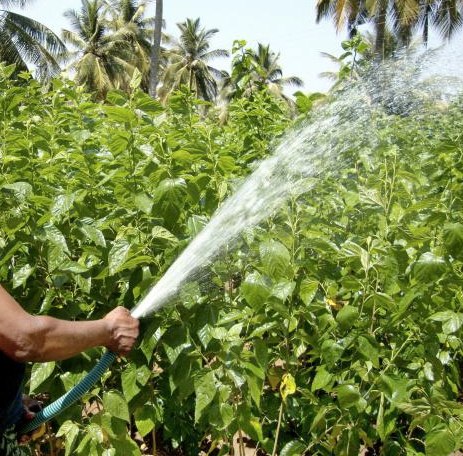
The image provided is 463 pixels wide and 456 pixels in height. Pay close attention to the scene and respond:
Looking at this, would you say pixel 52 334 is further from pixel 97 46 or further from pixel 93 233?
pixel 97 46

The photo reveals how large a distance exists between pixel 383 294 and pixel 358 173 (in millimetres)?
1483

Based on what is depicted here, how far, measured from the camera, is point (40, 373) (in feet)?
6.61

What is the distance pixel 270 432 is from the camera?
8.03 feet

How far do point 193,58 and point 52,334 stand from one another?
40.2 metres

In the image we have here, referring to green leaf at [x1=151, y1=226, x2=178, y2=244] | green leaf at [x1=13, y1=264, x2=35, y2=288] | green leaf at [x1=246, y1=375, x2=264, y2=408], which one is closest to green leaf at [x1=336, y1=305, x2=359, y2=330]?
green leaf at [x1=246, y1=375, x2=264, y2=408]

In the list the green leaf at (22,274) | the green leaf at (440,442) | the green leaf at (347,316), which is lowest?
the green leaf at (440,442)

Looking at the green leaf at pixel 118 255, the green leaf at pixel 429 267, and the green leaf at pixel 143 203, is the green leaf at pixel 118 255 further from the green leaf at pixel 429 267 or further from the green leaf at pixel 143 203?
the green leaf at pixel 429 267

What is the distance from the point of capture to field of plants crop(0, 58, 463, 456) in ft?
6.08

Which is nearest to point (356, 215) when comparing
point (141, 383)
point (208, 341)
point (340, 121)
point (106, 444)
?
point (340, 121)

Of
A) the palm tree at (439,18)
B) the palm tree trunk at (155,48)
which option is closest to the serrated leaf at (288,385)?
the palm tree trunk at (155,48)

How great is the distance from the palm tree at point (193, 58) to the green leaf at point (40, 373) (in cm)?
3822

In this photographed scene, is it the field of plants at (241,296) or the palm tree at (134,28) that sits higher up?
the palm tree at (134,28)

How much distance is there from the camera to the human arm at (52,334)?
1.47m

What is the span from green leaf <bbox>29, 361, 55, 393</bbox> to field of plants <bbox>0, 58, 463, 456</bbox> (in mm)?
14
